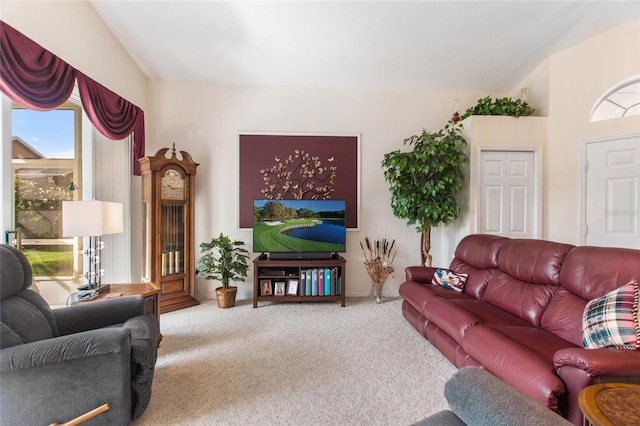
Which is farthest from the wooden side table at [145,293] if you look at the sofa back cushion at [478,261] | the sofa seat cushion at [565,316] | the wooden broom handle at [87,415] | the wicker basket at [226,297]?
the sofa seat cushion at [565,316]

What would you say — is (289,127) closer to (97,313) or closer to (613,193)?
(97,313)

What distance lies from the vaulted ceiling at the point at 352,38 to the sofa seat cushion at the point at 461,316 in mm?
2747

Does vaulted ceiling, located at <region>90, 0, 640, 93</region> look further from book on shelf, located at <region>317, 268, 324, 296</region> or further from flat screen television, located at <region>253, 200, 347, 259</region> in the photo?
book on shelf, located at <region>317, 268, 324, 296</region>

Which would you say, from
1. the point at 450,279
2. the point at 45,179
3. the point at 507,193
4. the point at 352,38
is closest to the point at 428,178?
the point at 507,193

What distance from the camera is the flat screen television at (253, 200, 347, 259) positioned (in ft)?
11.4

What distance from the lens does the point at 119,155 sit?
10.5 feet

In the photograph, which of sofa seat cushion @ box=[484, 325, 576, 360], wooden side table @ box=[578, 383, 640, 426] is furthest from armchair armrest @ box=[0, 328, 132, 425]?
sofa seat cushion @ box=[484, 325, 576, 360]

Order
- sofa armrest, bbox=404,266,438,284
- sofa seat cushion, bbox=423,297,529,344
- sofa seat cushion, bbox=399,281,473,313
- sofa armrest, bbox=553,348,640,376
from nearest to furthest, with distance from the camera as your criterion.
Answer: sofa armrest, bbox=553,348,640,376 → sofa seat cushion, bbox=423,297,529,344 → sofa seat cushion, bbox=399,281,473,313 → sofa armrest, bbox=404,266,438,284

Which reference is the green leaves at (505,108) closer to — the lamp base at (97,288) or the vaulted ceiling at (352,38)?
the vaulted ceiling at (352,38)

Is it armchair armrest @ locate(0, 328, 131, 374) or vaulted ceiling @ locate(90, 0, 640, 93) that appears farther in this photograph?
vaulted ceiling @ locate(90, 0, 640, 93)

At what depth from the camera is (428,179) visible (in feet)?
11.3

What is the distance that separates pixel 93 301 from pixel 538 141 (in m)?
5.01

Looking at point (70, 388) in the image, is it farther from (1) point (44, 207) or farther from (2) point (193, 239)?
(2) point (193, 239)

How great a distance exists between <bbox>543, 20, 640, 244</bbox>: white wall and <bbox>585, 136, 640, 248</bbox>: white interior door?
10cm
